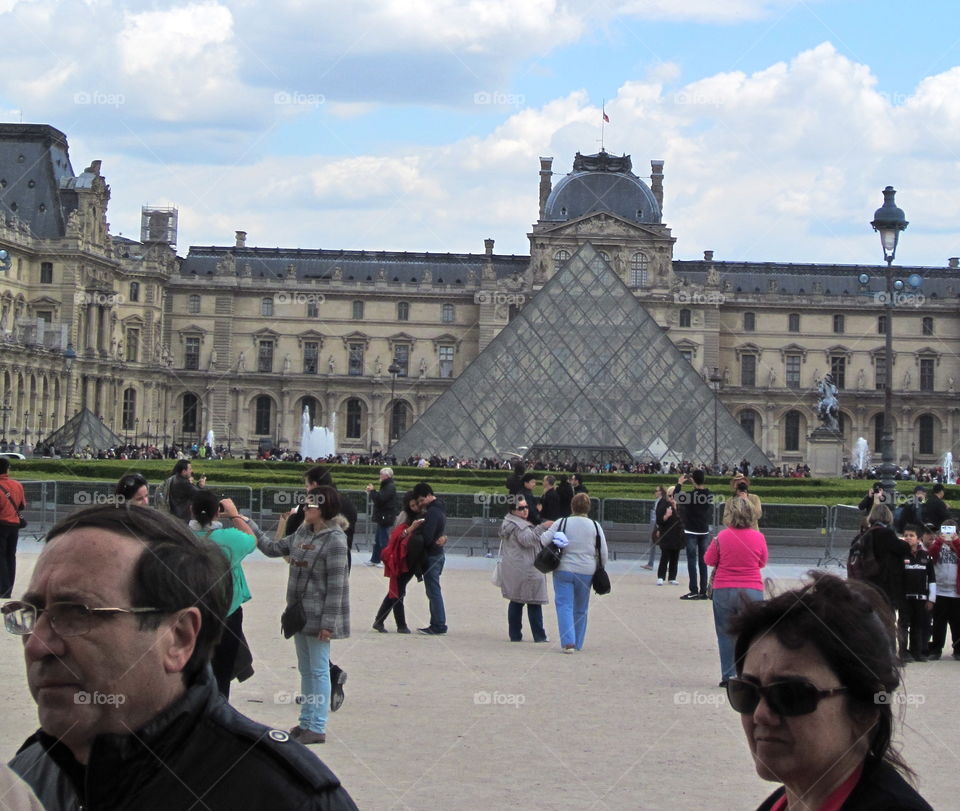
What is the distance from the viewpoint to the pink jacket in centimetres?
867

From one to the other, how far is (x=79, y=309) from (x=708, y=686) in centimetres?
4719

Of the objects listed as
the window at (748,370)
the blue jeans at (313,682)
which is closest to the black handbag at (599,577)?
the blue jeans at (313,682)

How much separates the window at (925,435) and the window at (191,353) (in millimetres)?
31809

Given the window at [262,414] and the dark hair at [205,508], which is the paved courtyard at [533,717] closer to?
the dark hair at [205,508]

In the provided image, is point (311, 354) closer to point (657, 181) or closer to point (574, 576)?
point (657, 181)

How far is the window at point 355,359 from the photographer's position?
6419 cm

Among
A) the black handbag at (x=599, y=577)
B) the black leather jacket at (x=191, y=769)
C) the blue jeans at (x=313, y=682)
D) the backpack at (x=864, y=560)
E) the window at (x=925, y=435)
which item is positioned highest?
the window at (x=925, y=435)

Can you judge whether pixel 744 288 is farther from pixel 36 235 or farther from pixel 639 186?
pixel 36 235

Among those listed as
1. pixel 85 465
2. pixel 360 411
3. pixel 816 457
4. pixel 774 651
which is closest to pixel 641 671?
pixel 774 651

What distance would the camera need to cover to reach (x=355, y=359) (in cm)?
6456

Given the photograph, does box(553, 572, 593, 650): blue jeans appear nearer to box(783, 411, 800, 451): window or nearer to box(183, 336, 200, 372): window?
box(783, 411, 800, 451): window

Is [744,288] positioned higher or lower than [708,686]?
higher

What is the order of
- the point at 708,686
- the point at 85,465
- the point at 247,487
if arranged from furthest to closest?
the point at 85,465 → the point at 247,487 → the point at 708,686

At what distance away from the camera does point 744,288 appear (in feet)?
213
